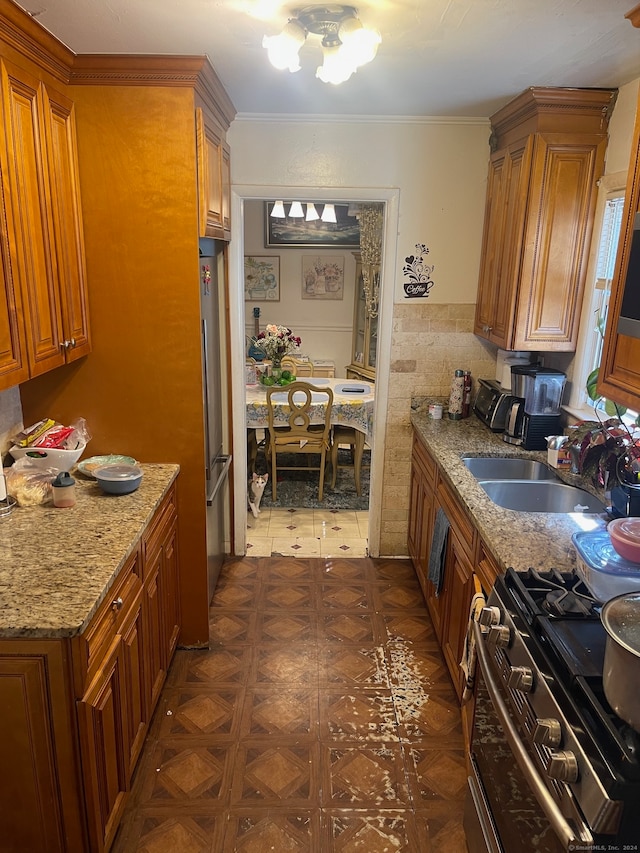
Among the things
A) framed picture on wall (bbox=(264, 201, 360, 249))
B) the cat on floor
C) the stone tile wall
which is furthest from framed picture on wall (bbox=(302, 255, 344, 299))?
the stone tile wall

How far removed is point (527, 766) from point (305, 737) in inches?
49.8

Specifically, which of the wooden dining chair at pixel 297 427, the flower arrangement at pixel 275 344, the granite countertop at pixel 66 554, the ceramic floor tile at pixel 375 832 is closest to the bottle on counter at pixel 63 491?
the granite countertop at pixel 66 554

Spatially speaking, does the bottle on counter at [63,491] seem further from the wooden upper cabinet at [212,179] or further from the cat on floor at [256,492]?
the cat on floor at [256,492]

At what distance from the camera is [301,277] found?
23.1 ft

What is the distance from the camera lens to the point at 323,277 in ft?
23.1

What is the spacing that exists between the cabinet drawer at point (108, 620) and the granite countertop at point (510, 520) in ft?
3.85

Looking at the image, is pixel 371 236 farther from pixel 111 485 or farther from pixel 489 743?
pixel 489 743

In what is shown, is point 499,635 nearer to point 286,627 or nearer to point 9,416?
point 286,627

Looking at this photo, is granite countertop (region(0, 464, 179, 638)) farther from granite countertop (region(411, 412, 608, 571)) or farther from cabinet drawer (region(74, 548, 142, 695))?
granite countertop (region(411, 412, 608, 571))

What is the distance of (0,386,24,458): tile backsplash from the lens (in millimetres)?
2441

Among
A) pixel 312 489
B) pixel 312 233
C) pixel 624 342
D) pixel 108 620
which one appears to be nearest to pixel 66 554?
pixel 108 620

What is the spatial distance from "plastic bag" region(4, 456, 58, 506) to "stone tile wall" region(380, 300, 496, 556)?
6.54ft

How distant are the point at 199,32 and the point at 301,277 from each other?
504 cm

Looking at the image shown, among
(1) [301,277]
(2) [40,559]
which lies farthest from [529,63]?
(1) [301,277]
